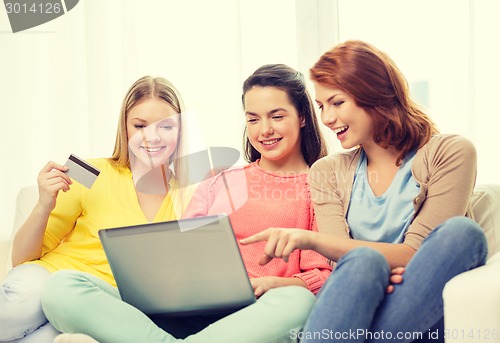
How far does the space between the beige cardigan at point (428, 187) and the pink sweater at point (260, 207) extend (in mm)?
107

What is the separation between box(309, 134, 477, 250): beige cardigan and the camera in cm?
166

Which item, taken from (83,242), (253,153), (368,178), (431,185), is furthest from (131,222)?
(431,185)

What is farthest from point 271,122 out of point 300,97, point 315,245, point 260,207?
point 315,245

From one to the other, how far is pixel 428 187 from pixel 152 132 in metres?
0.72

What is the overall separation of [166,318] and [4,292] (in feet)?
1.28

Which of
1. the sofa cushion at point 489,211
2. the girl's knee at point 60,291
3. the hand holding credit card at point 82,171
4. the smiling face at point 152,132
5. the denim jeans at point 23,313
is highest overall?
the smiling face at point 152,132

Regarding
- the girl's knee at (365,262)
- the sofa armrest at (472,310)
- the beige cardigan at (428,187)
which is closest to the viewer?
the sofa armrest at (472,310)

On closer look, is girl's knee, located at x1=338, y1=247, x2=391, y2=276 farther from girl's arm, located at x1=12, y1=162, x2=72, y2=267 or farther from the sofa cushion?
girl's arm, located at x1=12, y1=162, x2=72, y2=267

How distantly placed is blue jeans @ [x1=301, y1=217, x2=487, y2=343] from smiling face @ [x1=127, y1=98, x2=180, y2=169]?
0.70 m

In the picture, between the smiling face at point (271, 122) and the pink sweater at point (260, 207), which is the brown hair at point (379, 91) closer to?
the smiling face at point (271, 122)

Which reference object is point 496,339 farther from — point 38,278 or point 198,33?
point 198,33

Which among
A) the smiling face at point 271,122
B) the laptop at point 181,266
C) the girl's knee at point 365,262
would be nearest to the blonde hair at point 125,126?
the smiling face at point 271,122

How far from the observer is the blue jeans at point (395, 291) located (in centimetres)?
137

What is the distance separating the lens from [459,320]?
129cm
